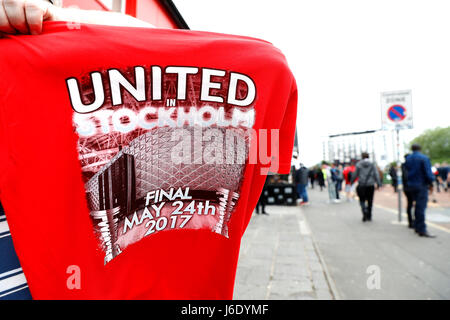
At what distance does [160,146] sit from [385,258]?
3.95 metres

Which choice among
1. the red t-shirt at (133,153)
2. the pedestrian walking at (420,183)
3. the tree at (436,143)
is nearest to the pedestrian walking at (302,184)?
the pedestrian walking at (420,183)

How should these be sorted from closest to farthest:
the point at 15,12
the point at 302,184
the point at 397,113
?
the point at 15,12 → the point at 397,113 → the point at 302,184

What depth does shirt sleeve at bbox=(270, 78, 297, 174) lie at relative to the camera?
95cm

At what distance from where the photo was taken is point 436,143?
49406 millimetres

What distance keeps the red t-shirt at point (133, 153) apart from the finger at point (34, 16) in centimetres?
3

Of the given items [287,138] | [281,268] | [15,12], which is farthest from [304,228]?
[15,12]

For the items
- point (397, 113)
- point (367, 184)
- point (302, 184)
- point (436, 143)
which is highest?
point (436, 143)

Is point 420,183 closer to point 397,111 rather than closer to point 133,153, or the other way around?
point 397,111

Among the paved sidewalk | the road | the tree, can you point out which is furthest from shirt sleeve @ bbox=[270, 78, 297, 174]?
the tree

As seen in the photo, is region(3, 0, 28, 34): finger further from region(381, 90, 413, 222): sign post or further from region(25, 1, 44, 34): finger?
region(381, 90, 413, 222): sign post

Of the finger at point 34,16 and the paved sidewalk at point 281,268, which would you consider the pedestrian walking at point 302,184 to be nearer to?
the paved sidewalk at point 281,268

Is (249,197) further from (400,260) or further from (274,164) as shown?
(400,260)

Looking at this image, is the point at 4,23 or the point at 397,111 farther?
the point at 397,111
